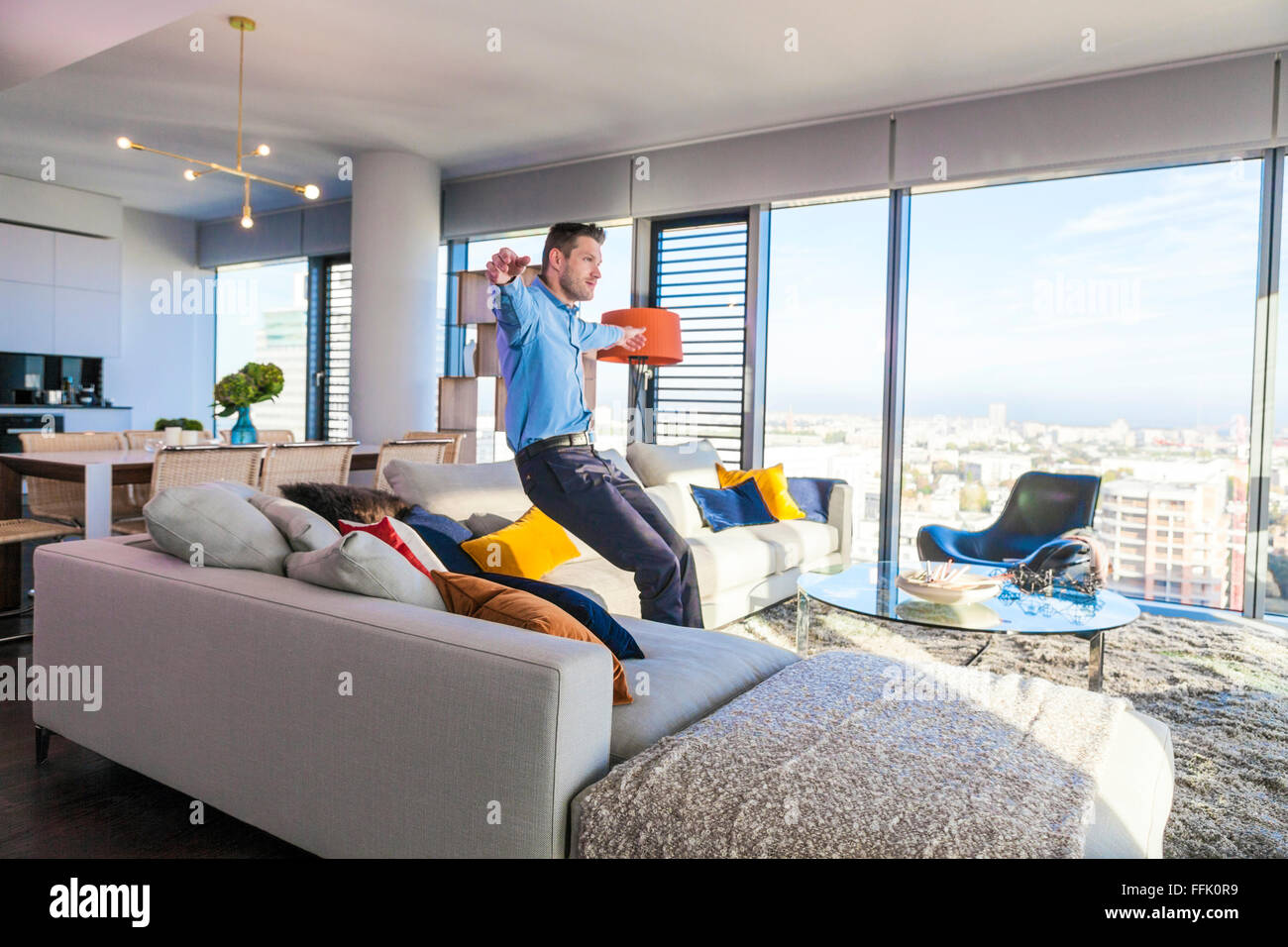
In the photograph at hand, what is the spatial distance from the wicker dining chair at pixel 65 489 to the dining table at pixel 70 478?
0.08 meters

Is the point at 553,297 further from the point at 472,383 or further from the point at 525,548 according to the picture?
the point at 472,383

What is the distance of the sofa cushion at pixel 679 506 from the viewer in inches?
162

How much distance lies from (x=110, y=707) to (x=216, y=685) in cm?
46

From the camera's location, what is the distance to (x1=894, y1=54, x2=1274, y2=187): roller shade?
4.42 metres

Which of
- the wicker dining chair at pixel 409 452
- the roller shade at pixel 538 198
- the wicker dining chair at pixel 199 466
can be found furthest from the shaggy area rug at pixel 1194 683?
the roller shade at pixel 538 198

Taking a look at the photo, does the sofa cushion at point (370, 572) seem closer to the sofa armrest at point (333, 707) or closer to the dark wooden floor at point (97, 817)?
the sofa armrest at point (333, 707)

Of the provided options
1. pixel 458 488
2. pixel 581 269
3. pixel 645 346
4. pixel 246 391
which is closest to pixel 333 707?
pixel 458 488

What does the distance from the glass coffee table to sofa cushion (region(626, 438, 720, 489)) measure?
4.23 ft

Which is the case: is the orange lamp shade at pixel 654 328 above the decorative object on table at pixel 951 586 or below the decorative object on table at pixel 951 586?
above

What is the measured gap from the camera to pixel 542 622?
5.37ft

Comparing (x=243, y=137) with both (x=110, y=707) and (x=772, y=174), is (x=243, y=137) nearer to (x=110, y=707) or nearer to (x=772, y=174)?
(x=772, y=174)

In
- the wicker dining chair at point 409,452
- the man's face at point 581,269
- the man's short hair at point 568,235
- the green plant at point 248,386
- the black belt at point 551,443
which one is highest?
the man's short hair at point 568,235

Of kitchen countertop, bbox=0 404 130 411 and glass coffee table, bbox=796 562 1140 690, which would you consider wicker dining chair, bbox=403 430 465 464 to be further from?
kitchen countertop, bbox=0 404 130 411

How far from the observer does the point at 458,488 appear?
10.5 feet
